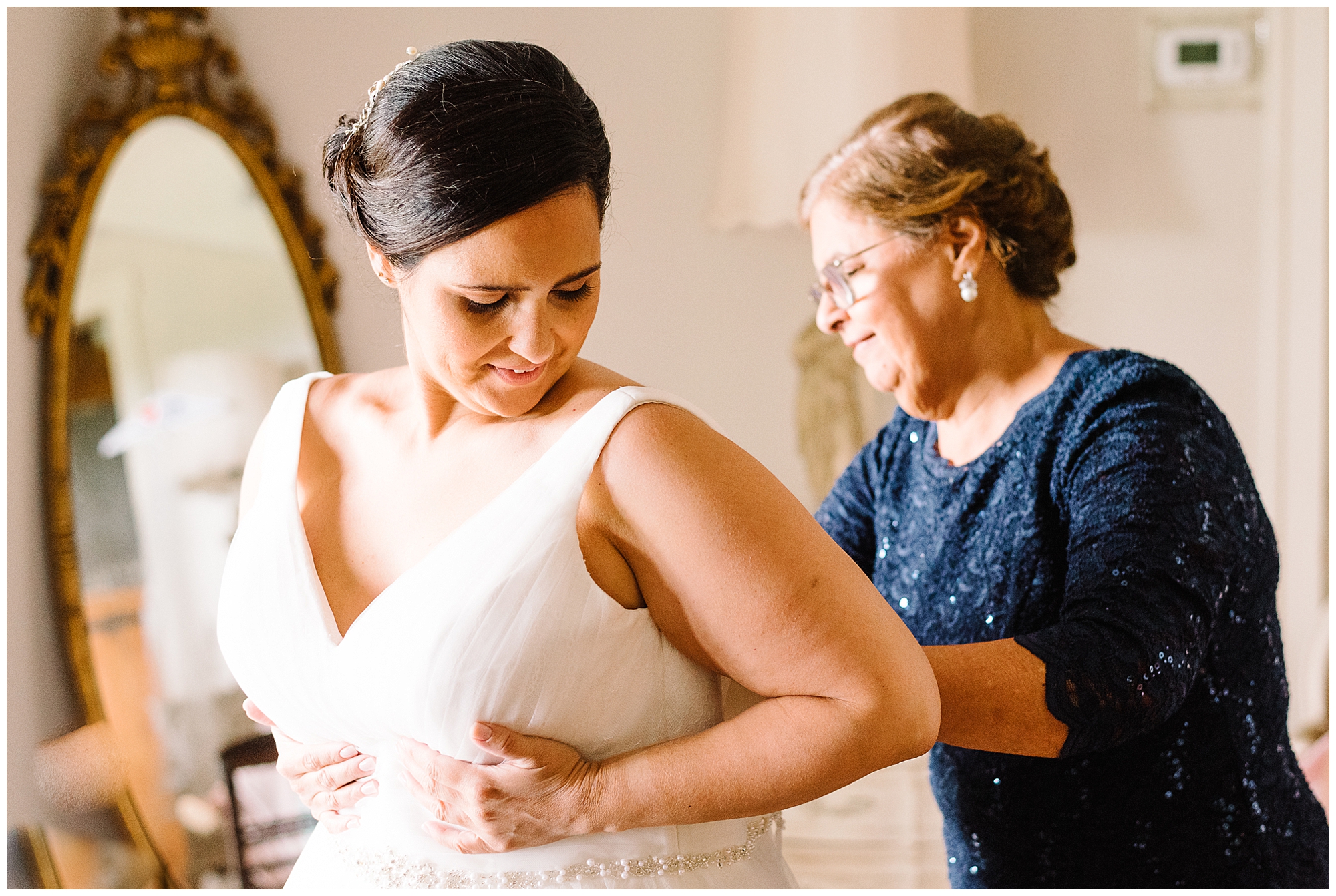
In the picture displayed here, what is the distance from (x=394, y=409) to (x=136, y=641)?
1.36 metres

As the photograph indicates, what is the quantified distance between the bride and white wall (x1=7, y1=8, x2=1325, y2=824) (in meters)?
1.46

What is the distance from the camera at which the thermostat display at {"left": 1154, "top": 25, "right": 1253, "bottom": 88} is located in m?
2.67

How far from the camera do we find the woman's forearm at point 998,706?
95cm

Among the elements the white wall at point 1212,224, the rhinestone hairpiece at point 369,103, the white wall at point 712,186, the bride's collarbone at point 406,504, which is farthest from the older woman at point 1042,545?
the white wall at point 1212,224

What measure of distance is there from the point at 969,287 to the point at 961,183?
0.42ft

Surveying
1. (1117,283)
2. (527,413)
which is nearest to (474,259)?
(527,413)

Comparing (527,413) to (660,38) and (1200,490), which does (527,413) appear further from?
(660,38)

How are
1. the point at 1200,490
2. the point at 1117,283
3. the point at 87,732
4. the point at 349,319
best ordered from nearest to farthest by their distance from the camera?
the point at 1200,490 < the point at 87,732 < the point at 349,319 < the point at 1117,283

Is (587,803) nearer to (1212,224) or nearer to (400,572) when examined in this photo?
(400,572)

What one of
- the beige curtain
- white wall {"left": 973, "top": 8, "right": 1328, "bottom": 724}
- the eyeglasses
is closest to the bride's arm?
the eyeglasses

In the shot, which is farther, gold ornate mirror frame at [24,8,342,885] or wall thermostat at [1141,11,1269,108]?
wall thermostat at [1141,11,1269,108]

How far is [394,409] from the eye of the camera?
1.05 meters

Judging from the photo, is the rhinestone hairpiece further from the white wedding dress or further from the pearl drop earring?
the pearl drop earring

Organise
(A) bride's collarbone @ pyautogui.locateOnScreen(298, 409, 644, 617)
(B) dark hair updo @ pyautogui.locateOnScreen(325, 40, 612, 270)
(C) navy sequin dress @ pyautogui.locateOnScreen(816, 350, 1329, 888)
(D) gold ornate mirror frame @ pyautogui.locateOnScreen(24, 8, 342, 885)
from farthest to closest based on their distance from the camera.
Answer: (D) gold ornate mirror frame @ pyautogui.locateOnScreen(24, 8, 342, 885) → (C) navy sequin dress @ pyautogui.locateOnScreen(816, 350, 1329, 888) → (A) bride's collarbone @ pyautogui.locateOnScreen(298, 409, 644, 617) → (B) dark hair updo @ pyautogui.locateOnScreen(325, 40, 612, 270)
